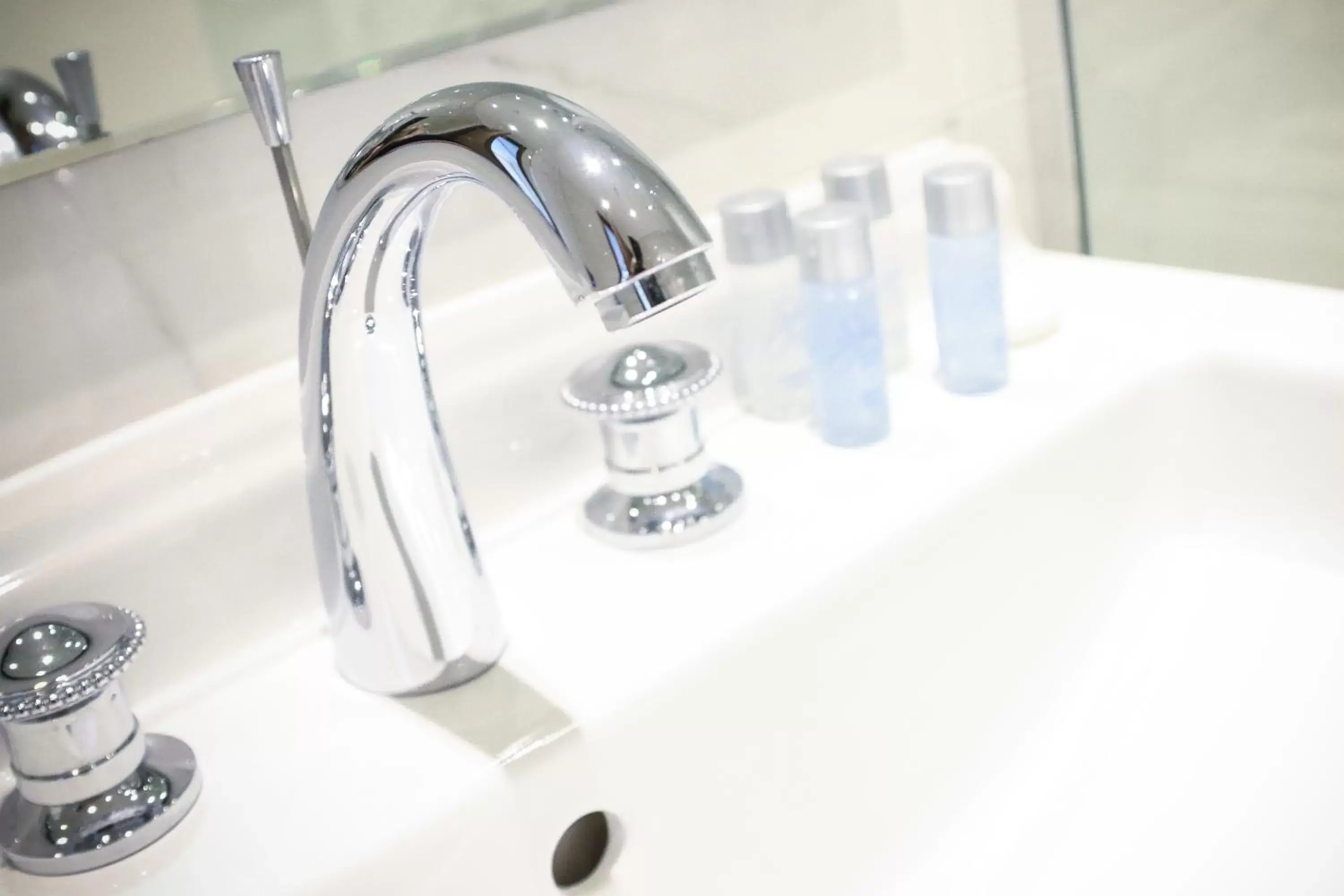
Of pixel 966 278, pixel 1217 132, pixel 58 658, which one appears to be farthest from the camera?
pixel 1217 132

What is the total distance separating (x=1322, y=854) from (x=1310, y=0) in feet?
1.52

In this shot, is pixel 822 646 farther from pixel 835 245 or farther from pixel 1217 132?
pixel 1217 132

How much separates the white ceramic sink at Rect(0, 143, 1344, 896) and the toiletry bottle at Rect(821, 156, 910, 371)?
0.02 metres

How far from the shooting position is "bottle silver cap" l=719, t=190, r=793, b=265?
1.82 ft

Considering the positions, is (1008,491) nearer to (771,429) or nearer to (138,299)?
(771,429)

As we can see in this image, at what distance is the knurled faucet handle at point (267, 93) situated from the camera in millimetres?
384

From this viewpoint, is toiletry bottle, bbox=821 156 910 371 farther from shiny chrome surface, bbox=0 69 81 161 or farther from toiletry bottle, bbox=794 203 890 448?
shiny chrome surface, bbox=0 69 81 161

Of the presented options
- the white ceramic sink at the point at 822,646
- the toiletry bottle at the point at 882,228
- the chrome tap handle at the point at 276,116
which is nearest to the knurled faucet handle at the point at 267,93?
the chrome tap handle at the point at 276,116

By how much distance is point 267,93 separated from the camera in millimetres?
389

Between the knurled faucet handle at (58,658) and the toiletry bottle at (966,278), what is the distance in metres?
0.37

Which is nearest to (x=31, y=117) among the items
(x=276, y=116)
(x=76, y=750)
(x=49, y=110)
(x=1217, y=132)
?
(x=49, y=110)

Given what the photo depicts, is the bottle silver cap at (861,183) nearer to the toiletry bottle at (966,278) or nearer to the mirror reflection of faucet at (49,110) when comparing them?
the toiletry bottle at (966,278)

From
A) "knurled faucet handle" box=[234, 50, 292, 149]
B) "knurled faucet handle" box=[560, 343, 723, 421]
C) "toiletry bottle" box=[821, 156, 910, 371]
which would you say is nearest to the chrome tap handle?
"knurled faucet handle" box=[234, 50, 292, 149]

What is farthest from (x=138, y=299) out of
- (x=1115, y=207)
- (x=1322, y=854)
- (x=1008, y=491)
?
(x=1115, y=207)
